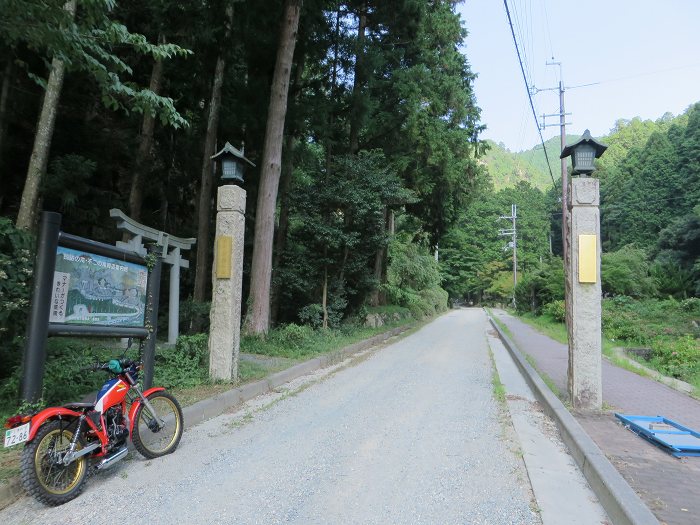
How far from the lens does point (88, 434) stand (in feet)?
13.0

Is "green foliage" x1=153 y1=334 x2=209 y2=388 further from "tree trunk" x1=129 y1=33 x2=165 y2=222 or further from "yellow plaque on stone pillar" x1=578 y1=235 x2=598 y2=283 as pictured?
"tree trunk" x1=129 y1=33 x2=165 y2=222

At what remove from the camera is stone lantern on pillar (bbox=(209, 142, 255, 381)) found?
7629mm

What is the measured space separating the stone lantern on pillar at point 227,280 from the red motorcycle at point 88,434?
257 cm

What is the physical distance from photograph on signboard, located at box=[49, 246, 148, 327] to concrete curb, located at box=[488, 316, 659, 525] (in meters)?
5.09

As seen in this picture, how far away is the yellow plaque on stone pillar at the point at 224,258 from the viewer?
25.2 ft

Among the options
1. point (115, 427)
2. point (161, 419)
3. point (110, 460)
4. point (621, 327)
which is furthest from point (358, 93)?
point (110, 460)

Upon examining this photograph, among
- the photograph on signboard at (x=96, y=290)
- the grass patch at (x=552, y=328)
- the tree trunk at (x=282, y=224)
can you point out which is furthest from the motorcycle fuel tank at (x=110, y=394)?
the grass patch at (x=552, y=328)

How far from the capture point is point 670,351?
40.3ft

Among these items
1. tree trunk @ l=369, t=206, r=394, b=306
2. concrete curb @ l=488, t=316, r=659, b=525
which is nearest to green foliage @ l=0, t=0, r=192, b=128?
concrete curb @ l=488, t=316, r=659, b=525

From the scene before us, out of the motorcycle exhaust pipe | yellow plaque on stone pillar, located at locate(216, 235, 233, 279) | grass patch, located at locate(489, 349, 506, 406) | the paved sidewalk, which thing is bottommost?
grass patch, located at locate(489, 349, 506, 406)

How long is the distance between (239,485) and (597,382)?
16.9ft

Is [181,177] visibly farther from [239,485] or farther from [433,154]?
[239,485]

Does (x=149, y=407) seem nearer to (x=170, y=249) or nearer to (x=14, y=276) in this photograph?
(x=14, y=276)

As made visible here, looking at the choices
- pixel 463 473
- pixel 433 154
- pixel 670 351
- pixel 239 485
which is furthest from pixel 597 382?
pixel 433 154
